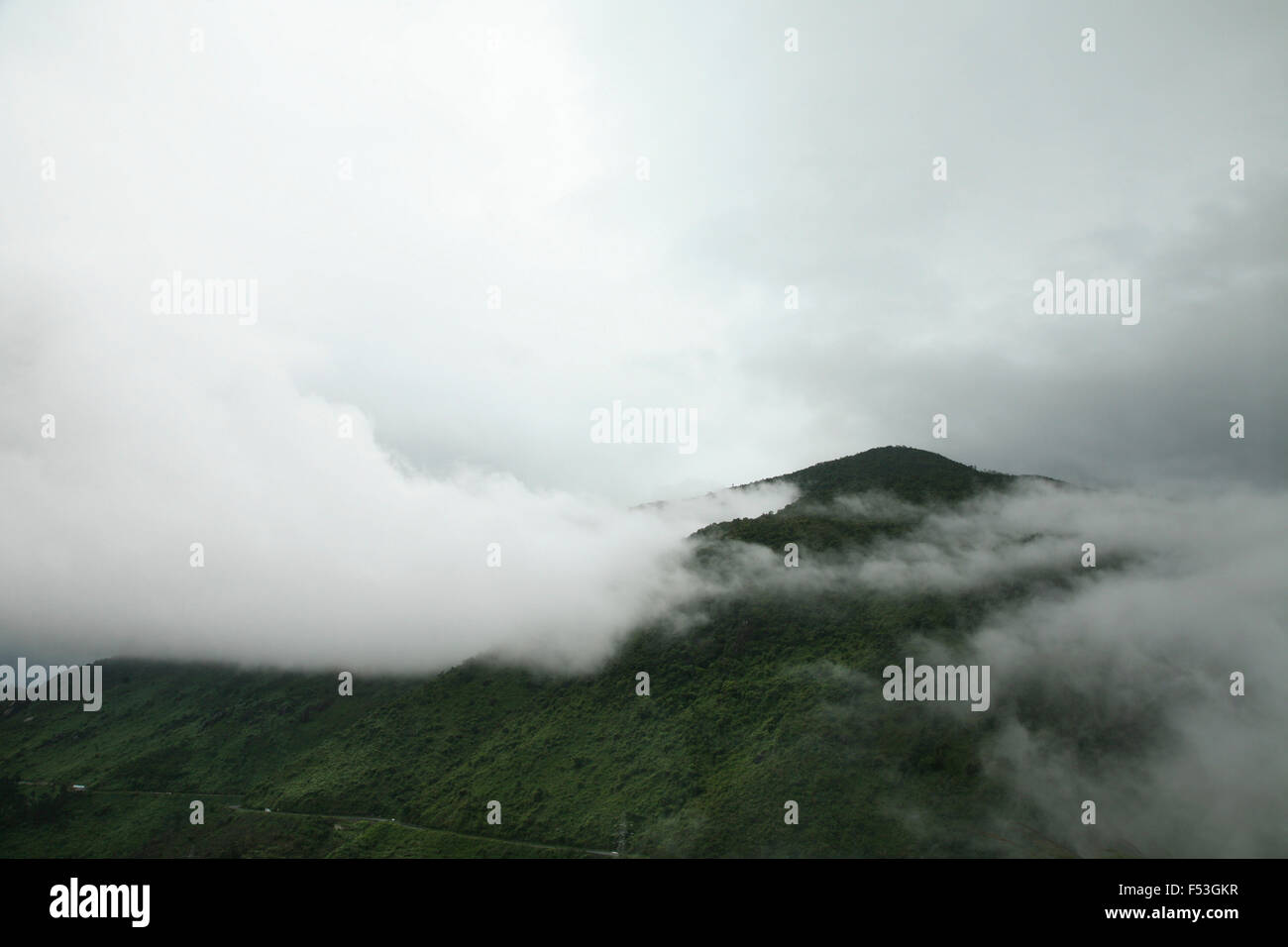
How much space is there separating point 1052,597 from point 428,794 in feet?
355

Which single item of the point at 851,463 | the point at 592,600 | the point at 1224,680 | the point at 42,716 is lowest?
the point at 42,716

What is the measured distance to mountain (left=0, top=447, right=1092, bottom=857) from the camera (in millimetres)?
83625

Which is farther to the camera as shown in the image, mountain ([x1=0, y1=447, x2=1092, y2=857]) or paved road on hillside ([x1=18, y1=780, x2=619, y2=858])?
paved road on hillside ([x1=18, y1=780, x2=619, y2=858])

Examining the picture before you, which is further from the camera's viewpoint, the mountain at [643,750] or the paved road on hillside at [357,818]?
the paved road on hillside at [357,818]

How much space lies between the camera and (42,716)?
590 ft

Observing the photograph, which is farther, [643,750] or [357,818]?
[357,818]

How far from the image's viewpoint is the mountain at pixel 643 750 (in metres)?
83.6

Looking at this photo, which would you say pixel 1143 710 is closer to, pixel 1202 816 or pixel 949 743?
pixel 1202 816

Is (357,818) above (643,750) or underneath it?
underneath

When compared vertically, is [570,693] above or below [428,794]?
above

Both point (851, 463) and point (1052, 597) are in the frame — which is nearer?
point (1052, 597)

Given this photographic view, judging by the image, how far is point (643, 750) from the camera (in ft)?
340
